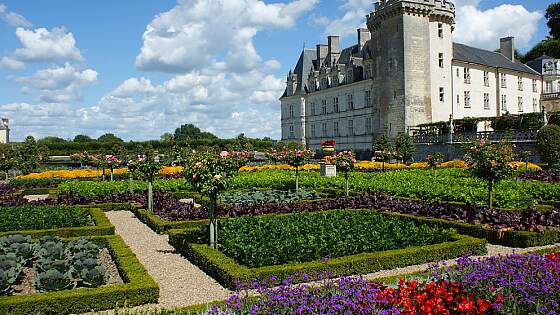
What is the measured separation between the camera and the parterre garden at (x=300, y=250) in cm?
507

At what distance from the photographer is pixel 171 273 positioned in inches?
318

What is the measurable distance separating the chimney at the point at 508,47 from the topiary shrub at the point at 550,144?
25.0 meters

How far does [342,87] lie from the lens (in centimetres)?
4612

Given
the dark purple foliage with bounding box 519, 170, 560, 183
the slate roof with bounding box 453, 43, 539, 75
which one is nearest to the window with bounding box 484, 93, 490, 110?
the slate roof with bounding box 453, 43, 539, 75

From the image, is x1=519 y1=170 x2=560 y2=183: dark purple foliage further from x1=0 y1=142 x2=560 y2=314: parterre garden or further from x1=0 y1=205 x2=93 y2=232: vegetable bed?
x1=0 y1=205 x2=93 y2=232: vegetable bed

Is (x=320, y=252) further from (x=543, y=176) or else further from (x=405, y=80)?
(x=405, y=80)

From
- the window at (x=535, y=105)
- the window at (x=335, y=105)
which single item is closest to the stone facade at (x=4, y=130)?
the window at (x=335, y=105)

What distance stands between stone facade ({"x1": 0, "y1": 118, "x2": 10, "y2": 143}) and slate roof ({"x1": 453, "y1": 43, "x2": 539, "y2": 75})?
194ft

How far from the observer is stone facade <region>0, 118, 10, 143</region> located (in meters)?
69.8

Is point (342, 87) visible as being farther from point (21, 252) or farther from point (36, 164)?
point (21, 252)

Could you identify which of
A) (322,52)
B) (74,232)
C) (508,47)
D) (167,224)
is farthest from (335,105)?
(74,232)

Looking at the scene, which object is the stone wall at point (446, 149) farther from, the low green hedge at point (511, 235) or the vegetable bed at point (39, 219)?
the vegetable bed at point (39, 219)

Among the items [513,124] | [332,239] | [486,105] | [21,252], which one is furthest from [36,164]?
[486,105]

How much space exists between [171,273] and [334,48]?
1769 inches
